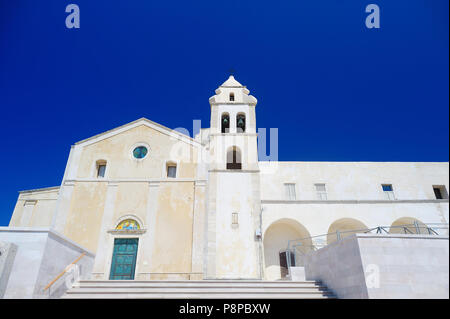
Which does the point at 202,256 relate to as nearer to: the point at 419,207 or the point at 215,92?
the point at 215,92

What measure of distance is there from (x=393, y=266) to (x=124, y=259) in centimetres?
1156

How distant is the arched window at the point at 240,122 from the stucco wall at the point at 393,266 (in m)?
11.6

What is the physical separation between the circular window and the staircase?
8.44 meters

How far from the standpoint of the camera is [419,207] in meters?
17.2

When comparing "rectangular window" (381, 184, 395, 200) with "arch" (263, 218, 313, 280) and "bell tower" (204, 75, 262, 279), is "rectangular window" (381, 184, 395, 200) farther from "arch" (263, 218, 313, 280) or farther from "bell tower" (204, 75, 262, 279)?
"bell tower" (204, 75, 262, 279)

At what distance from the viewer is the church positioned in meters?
13.3

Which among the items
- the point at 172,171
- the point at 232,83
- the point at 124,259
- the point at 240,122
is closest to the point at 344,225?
the point at 240,122

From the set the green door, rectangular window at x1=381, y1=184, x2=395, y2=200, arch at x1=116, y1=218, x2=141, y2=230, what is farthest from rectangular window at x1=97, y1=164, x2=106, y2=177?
rectangular window at x1=381, y1=184, x2=395, y2=200

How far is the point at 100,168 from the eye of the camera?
16000 mm

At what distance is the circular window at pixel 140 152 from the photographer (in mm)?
15893

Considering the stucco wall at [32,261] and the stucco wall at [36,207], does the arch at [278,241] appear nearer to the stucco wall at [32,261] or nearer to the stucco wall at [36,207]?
the stucco wall at [32,261]

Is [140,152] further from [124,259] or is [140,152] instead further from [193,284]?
[193,284]
